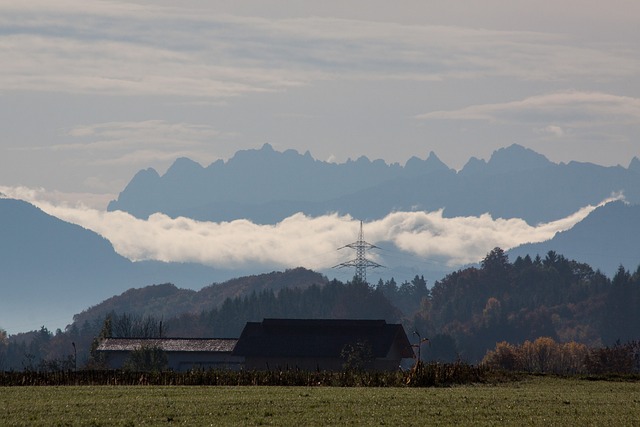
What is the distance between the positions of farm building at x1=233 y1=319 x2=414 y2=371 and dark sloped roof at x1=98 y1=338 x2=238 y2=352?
261 inches

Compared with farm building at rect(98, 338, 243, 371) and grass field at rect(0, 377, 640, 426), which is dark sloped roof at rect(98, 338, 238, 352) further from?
grass field at rect(0, 377, 640, 426)

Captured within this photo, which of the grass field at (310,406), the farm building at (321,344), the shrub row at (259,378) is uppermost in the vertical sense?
the farm building at (321,344)

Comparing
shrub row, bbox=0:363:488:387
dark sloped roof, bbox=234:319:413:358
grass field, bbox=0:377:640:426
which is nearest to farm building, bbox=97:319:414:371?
dark sloped roof, bbox=234:319:413:358

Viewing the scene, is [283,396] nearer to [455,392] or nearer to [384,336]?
[455,392]

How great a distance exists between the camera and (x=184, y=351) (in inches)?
7141

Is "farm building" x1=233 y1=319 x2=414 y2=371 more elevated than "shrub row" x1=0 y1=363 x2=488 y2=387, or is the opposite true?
"farm building" x1=233 y1=319 x2=414 y2=371

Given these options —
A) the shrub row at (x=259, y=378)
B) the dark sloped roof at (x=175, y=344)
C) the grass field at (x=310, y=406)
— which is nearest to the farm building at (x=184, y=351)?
the dark sloped roof at (x=175, y=344)

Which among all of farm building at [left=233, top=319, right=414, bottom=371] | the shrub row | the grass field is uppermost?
farm building at [left=233, top=319, right=414, bottom=371]

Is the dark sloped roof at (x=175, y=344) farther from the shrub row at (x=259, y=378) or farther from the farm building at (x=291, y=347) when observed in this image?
the shrub row at (x=259, y=378)

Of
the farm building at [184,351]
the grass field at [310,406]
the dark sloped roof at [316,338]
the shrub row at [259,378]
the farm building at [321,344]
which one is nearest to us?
the grass field at [310,406]

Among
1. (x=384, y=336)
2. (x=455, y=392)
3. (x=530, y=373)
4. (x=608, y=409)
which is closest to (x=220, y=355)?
(x=384, y=336)

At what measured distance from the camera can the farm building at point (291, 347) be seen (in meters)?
166

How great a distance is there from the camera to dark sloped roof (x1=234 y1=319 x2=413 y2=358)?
168750mm

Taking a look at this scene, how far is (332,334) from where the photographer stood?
173250mm
